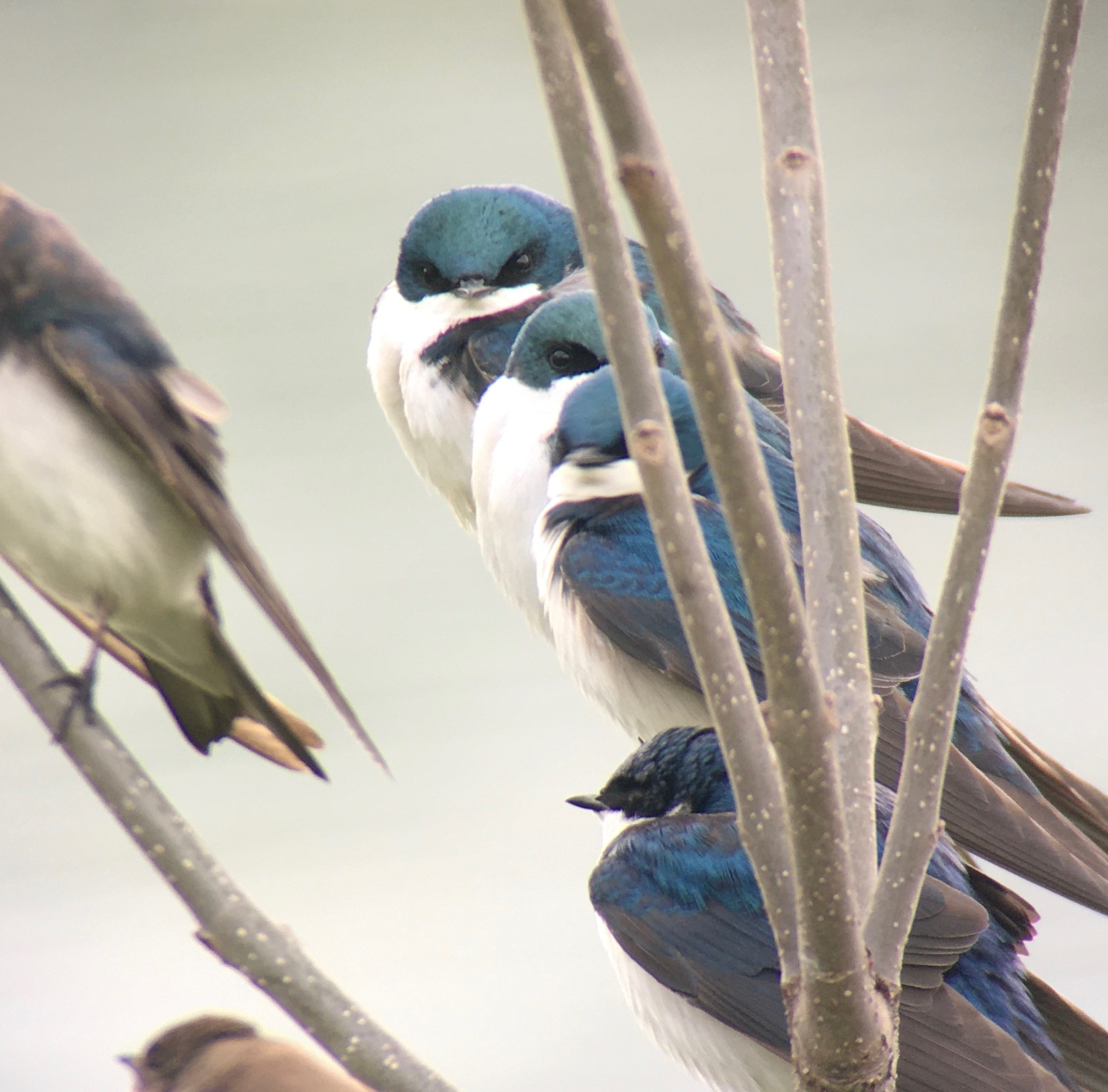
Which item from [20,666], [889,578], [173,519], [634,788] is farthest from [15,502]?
[889,578]

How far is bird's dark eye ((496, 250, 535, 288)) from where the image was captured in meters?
0.79

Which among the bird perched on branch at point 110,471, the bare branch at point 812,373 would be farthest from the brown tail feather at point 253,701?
the bare branch at point 812,373

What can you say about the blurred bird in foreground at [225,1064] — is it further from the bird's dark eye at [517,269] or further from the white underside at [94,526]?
the bird's dark eye at [517,269]

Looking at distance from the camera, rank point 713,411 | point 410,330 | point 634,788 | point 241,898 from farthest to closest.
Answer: point 410,330, point 634,788, point 241,898, point 713,411

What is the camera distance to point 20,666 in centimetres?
45

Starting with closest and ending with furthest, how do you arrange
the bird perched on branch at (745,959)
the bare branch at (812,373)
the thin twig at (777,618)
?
the thin twig at (777,618)
the bare branch at (812,373)
the bird perched on branch at (745,959)

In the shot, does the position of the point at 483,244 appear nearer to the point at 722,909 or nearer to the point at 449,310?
the point at 449,310

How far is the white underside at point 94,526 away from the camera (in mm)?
593

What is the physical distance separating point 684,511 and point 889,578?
451 mm

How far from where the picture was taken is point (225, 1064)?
81cm

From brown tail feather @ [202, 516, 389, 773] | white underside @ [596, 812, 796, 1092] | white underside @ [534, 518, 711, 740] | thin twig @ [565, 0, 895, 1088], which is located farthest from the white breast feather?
thin twig @ [565, 0, 895, 1088]

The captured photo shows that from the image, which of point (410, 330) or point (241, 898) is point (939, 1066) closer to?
point (241, 898)

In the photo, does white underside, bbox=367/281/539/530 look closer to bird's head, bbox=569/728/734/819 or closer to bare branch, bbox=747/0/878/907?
bird's head, bbox=569/728/734/819

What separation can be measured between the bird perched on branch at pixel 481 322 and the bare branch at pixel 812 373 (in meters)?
0.41
